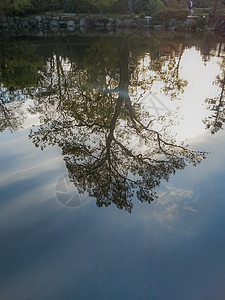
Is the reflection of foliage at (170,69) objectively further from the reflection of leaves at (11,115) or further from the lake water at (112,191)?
the reflection of leaves at (11,115)

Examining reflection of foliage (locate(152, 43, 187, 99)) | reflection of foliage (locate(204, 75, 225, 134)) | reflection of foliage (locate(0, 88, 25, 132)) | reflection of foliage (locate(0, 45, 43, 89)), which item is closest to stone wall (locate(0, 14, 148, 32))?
reflection of foliage (locate(152, 43, 187, 99))

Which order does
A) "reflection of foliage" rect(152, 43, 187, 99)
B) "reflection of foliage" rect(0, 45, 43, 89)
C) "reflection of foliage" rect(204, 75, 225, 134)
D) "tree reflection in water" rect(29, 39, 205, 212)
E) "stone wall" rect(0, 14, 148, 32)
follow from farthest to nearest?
1. "stone wall" rect(0, 14, 148, 32)
2. "reflection of foliage" rect(0, 45, 43, 89)
3. "reflection of foliage" rect(152, 43, 187, 99)
4. "reflection of foliage" rect(204, 75, 225, 134)
5. "tree reflection in water" rect(29, 39, 205, 212)

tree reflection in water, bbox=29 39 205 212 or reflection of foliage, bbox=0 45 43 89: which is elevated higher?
reflection of foliage, bbox=0 45 43 89

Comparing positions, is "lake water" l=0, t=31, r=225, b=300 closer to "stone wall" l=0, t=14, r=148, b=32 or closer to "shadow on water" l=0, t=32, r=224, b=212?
"shadow on water" l=0, t=32, r=224, b=212

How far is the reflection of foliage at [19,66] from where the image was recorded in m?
15.8

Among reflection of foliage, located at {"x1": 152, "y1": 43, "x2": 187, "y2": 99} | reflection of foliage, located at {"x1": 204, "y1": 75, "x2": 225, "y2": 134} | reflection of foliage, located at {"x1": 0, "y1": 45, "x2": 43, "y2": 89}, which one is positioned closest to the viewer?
reflection of foliage, located at {"x1": 204, "y1": 75, "x2": 225, "y2": 134}

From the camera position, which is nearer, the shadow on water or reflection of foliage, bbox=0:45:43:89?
the shadow on water

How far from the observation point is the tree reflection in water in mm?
6949

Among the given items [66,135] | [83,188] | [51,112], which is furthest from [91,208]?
[51,112]

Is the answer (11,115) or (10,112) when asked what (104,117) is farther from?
(10,112)

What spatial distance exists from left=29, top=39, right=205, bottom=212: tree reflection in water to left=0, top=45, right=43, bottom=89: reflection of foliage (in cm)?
140

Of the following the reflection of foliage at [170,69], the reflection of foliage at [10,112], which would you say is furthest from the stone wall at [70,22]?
the reflection of foliage at [10,112]

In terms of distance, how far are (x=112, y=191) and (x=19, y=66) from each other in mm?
16337

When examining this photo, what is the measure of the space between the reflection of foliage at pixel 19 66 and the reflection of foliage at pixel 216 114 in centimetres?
1065
